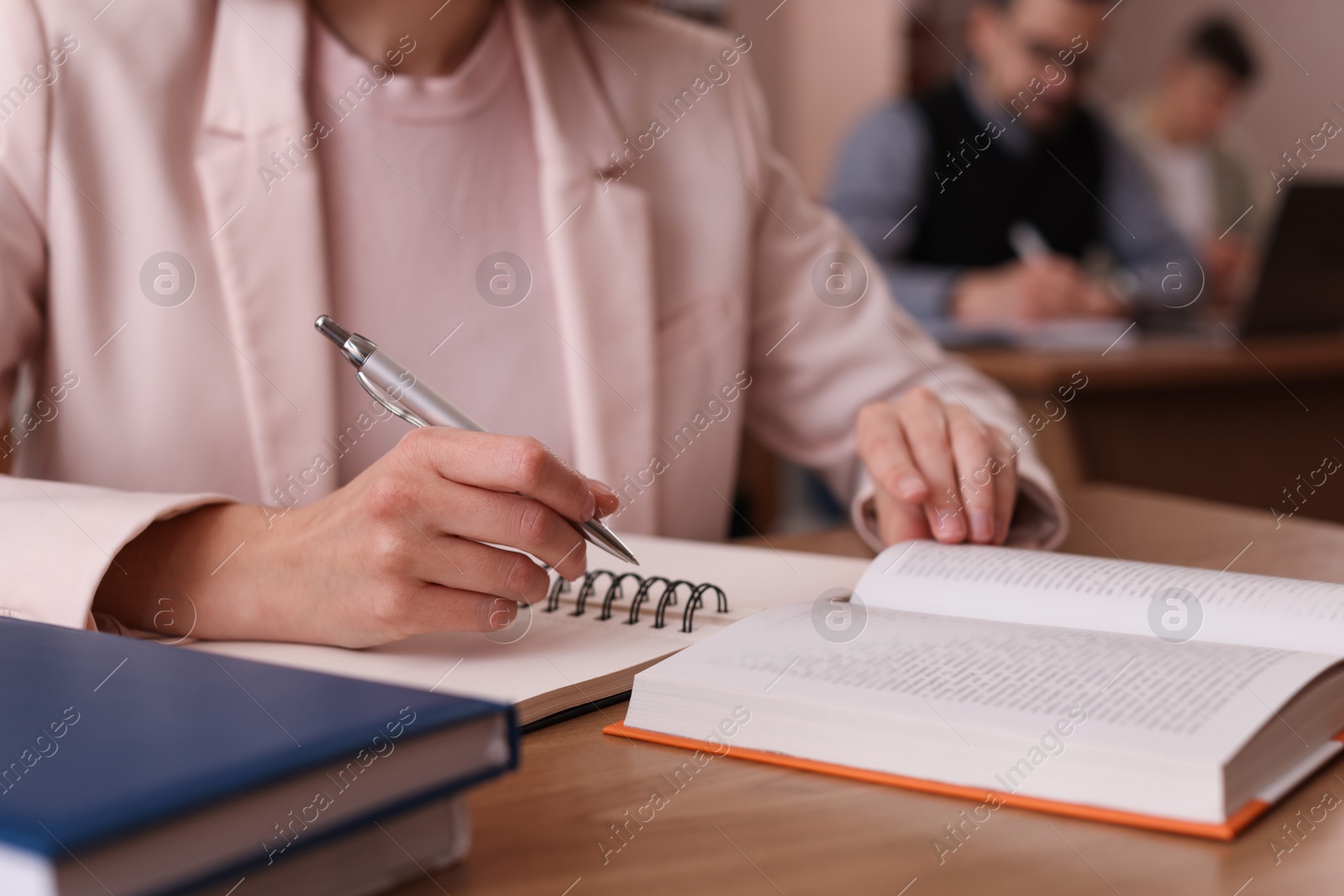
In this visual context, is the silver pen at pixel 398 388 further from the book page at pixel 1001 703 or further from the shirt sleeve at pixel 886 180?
the shirt sleeve at pixel 886 180

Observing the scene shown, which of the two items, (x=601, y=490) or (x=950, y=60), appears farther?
(x=950, y=60)

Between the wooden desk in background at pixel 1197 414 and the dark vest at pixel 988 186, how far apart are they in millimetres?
818

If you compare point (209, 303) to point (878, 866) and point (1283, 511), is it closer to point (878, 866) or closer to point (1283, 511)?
point (878, 866)

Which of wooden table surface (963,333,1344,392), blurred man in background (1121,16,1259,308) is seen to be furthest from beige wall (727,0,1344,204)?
wooden table surface (963,333,1344,392)

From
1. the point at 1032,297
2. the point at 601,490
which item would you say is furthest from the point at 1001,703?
the point at 1032,297

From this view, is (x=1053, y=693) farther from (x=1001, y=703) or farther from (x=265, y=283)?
(x=265, y=283)

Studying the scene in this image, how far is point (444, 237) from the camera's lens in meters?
1.20

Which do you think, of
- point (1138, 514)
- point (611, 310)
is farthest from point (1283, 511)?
point (611, 310)

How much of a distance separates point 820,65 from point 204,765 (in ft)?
17.5

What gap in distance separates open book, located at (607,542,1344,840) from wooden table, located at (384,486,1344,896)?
13 mm

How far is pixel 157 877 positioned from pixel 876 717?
32 cm

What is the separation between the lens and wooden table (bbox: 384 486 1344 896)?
1.53 feet

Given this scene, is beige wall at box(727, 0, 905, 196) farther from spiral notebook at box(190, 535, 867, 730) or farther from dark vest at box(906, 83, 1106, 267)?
spiral notebook at box(190, 535, 867, 730)

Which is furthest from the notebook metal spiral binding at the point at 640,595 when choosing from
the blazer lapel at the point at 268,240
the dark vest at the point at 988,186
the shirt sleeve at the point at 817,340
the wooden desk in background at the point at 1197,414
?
the dark vest at the point at 988,186
